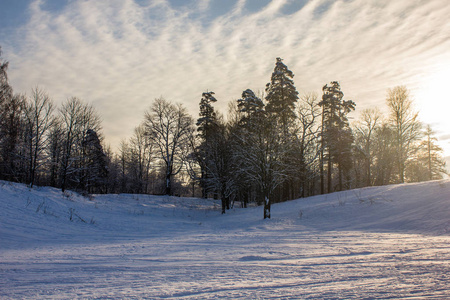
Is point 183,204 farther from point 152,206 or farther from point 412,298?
point 412,298

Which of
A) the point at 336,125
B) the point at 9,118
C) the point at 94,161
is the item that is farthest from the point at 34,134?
the point at 336,125

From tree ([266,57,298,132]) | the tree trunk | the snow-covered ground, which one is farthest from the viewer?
tree ([266,57,298,132])

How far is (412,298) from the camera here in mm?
3023

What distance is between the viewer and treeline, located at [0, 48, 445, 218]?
19.1m

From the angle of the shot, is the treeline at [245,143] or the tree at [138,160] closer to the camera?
the treeline at [245,143]

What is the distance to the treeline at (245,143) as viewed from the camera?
753 inches

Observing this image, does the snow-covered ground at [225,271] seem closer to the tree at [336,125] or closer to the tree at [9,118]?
the tree at [9,118]

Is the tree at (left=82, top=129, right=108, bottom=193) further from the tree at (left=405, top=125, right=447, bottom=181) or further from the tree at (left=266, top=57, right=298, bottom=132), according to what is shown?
the tree at (left=405, top=125, right=447, bottom=181)

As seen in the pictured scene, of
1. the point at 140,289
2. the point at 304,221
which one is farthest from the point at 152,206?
the point at 140,289

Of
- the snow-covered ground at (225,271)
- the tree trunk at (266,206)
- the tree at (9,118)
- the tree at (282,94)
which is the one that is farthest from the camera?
the tree at (282,94)

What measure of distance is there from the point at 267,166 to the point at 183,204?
1580cm

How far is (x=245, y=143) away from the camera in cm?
2019

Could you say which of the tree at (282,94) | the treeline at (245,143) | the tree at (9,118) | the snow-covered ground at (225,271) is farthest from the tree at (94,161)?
the snow-covered ground at (225,271)

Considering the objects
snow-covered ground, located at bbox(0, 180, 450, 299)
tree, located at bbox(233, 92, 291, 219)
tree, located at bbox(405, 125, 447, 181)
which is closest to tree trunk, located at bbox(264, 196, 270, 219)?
tree, located at bbox(233, 92, 291, 219)
